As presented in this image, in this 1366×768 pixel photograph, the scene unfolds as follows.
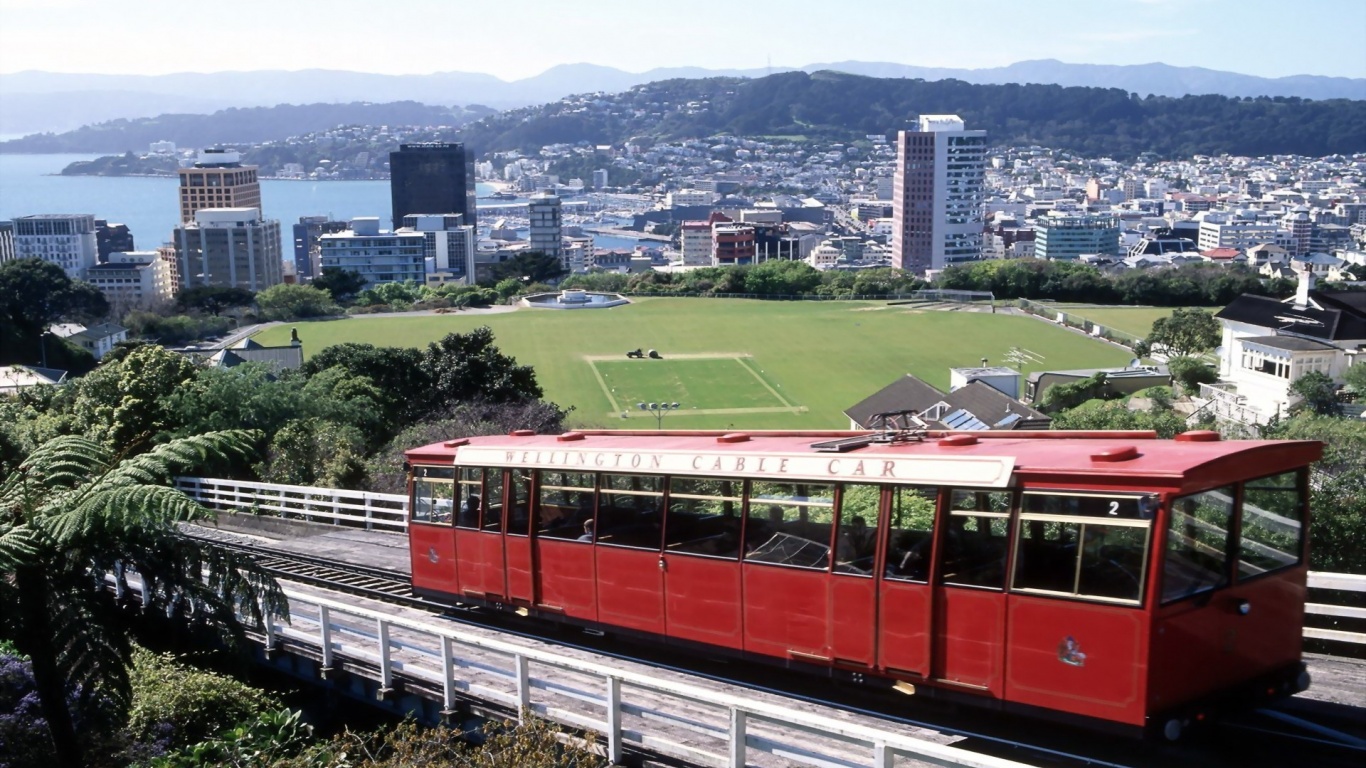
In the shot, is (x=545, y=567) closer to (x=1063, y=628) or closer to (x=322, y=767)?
(x=322, y=767)

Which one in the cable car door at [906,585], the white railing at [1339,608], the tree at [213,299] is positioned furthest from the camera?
the tree at [213,299]

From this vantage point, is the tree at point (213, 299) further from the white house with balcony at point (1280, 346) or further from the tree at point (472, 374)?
the white house with balcony at point (1280, 346)

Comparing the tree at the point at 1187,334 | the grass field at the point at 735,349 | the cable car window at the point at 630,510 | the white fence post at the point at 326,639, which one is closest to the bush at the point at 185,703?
the white fence post at the point at 326,639

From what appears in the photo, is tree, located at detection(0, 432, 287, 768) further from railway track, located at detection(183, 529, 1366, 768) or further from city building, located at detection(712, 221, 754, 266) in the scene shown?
city building, located at detection(712, 221, 754, 266)

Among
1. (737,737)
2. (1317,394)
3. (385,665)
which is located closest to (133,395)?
(385,665)

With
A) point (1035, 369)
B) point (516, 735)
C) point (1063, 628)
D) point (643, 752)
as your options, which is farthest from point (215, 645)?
point (1035, 369)
